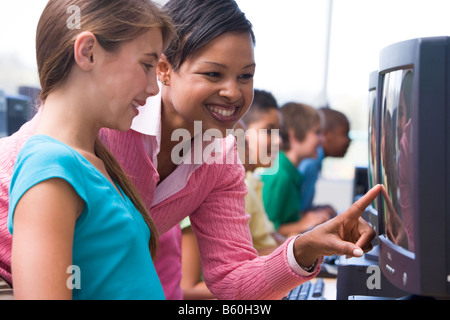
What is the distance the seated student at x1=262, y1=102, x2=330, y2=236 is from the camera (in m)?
3.31

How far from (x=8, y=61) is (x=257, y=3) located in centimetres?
222

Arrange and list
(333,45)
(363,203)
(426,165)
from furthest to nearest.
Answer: (333,45) → (363,203) → (426,165)

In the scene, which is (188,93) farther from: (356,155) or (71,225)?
(356,155)

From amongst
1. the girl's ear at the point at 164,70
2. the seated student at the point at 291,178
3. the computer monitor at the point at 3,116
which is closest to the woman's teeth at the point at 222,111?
the girl's ear at the point at 164,70

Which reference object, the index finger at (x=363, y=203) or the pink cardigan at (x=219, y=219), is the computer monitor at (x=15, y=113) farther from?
the index finger at (x=363, y=203)

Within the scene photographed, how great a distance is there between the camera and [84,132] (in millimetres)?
894

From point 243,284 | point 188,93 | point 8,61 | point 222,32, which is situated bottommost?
point 243,284

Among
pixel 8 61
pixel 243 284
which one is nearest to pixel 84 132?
pixel 243 284

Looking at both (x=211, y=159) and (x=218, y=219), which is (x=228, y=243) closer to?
(x=218, y=219)

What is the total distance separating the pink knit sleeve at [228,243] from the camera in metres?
1.34

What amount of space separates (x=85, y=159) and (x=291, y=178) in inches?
104

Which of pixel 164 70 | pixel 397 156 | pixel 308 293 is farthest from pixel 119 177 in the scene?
pixel 308 293

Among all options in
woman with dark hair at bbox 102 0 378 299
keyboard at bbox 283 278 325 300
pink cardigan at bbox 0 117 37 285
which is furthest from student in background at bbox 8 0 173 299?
keyboard at bbox 283 278 325 300

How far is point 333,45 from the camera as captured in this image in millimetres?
5398
